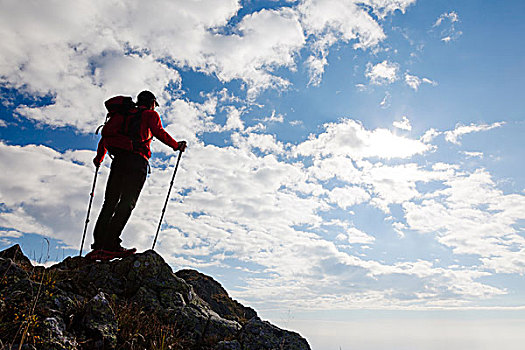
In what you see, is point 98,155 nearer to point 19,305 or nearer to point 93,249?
point 93,249

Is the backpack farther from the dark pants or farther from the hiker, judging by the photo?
the dark pants

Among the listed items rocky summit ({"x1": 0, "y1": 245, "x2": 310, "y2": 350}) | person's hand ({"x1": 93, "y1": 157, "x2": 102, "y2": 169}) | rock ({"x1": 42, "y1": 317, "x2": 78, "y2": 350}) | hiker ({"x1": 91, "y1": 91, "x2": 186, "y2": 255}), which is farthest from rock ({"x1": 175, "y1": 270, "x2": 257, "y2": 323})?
rock ({"x1": 42, "y1": 317, "x2": 78, "y2": 350})

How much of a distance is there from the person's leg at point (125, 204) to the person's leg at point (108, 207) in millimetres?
97

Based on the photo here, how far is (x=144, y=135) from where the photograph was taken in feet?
34.2

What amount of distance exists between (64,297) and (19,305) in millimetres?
802

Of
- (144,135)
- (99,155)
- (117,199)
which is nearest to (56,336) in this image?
(117,199)

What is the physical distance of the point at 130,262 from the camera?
998cm

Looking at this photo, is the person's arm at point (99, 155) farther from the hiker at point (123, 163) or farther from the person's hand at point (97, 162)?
the hiker at point (123, 163)

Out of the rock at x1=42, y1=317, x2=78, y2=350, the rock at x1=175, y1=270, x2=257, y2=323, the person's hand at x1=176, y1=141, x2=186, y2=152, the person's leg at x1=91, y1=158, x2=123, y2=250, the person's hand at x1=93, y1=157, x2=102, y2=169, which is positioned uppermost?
the person's hand at x1=176, y1=141, x2=186, y2=152

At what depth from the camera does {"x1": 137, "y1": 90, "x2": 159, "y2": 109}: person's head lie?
10734 millimetres

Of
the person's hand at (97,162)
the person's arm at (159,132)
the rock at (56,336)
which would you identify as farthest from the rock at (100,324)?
the person's hand at (97,162)

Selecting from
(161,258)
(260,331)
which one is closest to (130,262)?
(161,258)

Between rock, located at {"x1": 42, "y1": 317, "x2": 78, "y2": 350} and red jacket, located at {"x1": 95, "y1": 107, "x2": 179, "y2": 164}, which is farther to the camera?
red jacket, located at {"x1": 95, "y1": 107, "x2": 179, "y2": 164}

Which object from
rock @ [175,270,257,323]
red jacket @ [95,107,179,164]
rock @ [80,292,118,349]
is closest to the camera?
rock @ [80,292,118,349]
